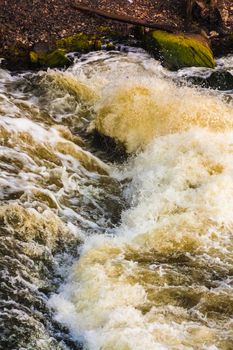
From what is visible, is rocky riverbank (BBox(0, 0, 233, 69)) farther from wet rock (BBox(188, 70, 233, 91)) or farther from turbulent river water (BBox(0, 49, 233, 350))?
wet rock (BBox(188, 70, 233, 91))

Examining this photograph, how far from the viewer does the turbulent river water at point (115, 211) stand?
5.79 metres

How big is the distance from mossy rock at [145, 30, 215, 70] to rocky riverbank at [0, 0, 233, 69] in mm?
729

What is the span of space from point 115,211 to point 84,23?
799cm

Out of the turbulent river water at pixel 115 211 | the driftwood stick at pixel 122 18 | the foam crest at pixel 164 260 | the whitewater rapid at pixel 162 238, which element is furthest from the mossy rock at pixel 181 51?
the foam crest at pixel 164 260

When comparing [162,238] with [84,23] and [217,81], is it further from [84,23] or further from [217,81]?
[84,23]

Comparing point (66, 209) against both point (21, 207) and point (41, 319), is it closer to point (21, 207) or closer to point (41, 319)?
point (21, 207)

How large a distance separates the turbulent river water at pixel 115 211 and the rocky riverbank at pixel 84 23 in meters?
1.17

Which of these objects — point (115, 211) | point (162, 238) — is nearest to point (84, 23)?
point (115, 211)

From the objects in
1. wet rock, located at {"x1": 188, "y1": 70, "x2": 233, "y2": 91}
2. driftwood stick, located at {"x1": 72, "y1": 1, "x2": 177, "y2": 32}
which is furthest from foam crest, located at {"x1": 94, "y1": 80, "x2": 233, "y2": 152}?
driftwood stick, located at {"x1": 72, "y1": 1, "x2": 177, "y2": 32}

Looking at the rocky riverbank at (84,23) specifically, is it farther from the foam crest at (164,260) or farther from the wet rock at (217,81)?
the foam crest at (164,260)

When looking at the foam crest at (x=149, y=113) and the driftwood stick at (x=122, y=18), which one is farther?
the driftwood stick at (x=122, y=18)

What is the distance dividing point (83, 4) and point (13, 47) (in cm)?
318

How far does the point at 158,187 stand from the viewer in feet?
27.8

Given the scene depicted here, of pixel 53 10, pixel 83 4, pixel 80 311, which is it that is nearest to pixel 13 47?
pixel 53 10
